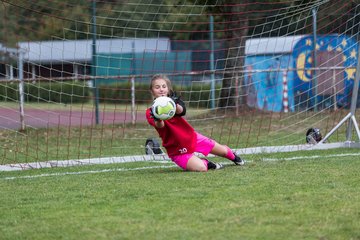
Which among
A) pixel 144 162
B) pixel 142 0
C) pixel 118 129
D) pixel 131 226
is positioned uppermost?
pixel 142 0

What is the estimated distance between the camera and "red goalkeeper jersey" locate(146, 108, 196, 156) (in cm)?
817

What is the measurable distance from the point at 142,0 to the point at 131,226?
449 inches

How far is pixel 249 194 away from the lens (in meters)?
6.24

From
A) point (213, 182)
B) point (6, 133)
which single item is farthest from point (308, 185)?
point (6, 133)

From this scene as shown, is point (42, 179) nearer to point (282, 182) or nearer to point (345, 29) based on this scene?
point (282, 182)

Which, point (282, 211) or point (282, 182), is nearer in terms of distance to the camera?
point (282, 211)

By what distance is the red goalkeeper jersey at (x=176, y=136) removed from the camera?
817 cm

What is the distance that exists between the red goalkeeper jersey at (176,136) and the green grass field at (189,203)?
0.28m

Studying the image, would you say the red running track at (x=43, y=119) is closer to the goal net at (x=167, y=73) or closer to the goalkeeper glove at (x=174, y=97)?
the goal net at (x=167, y=73)

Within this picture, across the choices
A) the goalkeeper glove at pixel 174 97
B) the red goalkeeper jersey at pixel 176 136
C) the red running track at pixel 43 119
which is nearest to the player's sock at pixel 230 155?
the red goalkeeper jersey at pixel 176 136

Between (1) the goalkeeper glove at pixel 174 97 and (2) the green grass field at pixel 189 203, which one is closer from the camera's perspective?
(2) the green grass field at pixel 189 203

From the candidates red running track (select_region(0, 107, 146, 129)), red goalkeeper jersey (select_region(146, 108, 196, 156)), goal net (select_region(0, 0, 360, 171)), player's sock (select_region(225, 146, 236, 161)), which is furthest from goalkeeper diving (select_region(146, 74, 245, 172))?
red running track (select_region(0, 107, 146, 129))

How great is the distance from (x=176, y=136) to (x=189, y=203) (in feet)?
7.64

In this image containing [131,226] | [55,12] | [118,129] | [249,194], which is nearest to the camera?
[131,226]
